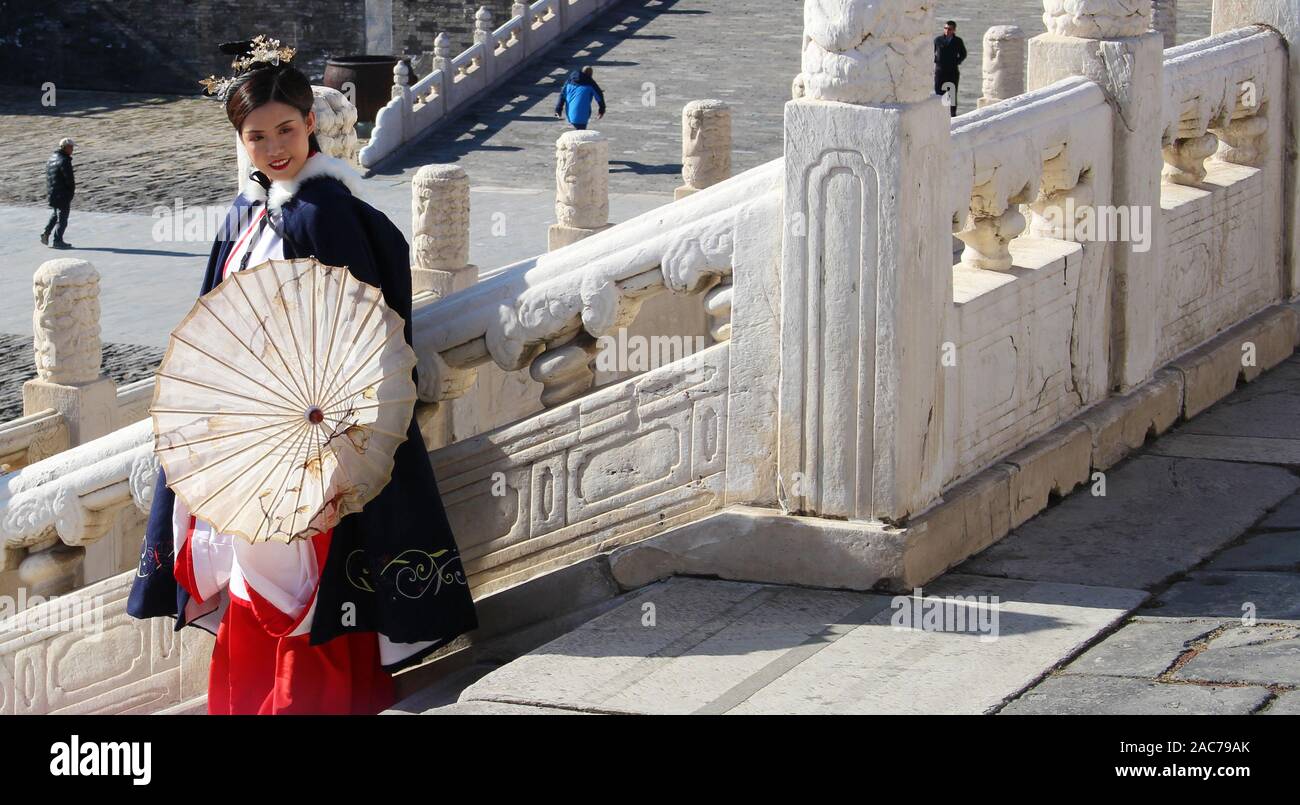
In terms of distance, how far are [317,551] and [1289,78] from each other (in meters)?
4.26

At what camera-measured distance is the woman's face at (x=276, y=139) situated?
14.8ft

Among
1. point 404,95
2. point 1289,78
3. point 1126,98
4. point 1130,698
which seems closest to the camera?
point 1130,698

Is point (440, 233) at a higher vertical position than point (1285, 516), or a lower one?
higher

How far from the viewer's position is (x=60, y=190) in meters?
17.9

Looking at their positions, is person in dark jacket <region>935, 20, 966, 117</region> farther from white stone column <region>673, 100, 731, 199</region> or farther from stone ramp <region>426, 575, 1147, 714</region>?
stone ramp <region>426, 575, 1147, 714</region>

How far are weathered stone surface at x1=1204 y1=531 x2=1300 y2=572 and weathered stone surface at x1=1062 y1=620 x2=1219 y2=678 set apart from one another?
52 cm

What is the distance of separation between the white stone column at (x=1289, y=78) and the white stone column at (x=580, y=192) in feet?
15.6

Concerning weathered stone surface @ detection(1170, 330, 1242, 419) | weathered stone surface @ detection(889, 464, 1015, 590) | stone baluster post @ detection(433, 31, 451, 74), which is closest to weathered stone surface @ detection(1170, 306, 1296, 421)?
weathered stone surface @ detection(1170, 330, 1242, 419)

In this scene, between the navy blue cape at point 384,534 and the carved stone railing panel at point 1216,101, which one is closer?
the navy blue cape at point 384,534

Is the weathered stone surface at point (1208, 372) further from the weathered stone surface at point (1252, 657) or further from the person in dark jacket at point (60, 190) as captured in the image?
the person in dark jacket at point (60, 190)

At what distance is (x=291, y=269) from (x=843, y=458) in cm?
140

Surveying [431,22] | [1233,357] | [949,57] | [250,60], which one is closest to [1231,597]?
[1233,357]

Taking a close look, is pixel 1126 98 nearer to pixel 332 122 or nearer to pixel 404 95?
pixel 332 122

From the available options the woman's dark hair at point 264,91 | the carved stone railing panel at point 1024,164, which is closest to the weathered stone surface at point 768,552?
the carved stone railing panel at point 1024,164
